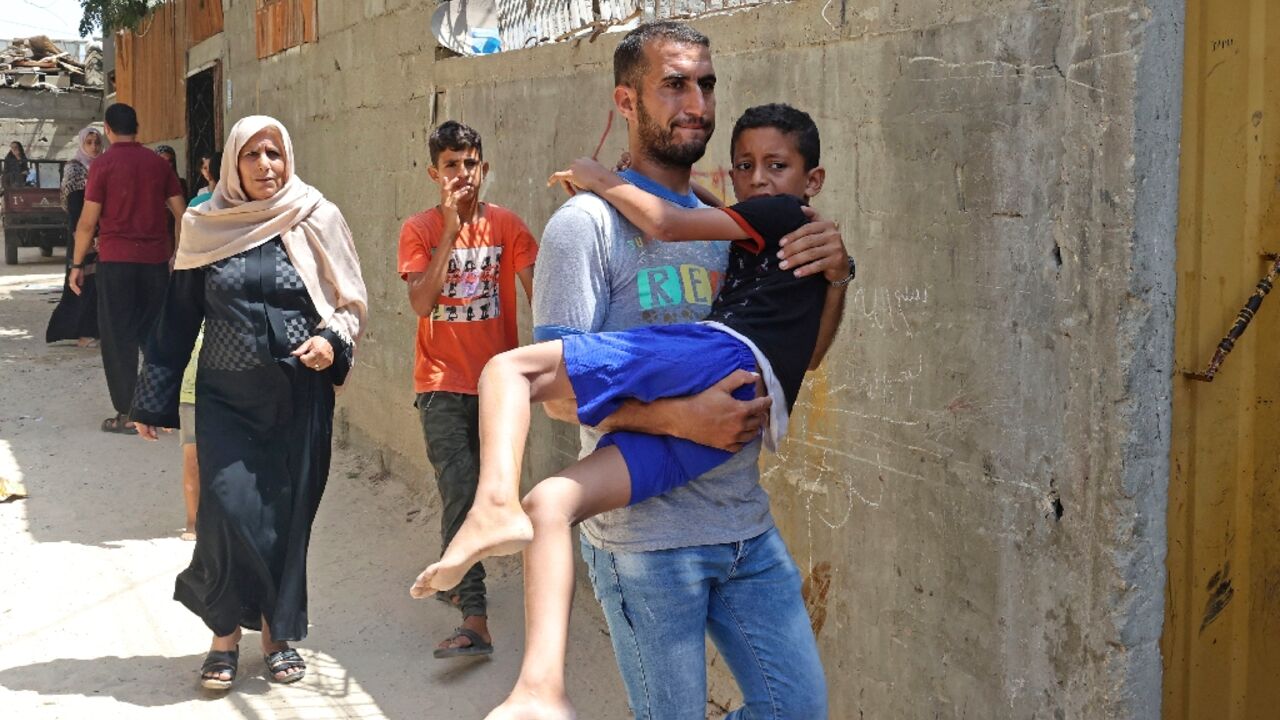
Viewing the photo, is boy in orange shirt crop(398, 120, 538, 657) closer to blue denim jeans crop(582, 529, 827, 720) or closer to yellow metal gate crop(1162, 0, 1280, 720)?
blue denim jeans crop(582, 529, 827, 720)

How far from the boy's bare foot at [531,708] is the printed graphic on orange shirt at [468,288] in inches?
117

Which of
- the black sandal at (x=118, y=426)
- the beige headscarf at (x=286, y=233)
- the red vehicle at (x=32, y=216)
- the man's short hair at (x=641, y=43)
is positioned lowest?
the black sandal at (x=118, y=426)

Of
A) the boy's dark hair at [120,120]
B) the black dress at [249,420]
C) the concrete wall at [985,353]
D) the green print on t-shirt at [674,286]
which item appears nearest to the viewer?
the green print on t-shirt at [674,286]

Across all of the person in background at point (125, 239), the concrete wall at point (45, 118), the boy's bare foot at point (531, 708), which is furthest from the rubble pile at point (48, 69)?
the boy's bare foot at point (531, 708)

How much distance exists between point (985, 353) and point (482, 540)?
1453mm

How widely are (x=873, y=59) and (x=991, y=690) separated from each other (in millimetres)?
1623

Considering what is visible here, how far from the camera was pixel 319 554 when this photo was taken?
682 centimetres

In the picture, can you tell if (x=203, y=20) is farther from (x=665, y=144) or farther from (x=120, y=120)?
(x=665, y=144)

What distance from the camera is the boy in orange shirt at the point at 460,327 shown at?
516 centimetres

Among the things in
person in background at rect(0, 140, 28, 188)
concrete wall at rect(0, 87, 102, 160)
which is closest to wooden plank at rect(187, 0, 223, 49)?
person in background at rect(0, 140, 28, 188)

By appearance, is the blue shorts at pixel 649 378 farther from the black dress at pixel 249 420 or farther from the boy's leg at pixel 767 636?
the black dress at pixel 249 420

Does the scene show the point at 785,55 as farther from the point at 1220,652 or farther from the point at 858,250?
the point at 1220,652

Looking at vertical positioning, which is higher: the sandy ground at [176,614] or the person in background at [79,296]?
the person in background at [79,296]

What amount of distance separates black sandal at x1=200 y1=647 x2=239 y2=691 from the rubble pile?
1083 inches
